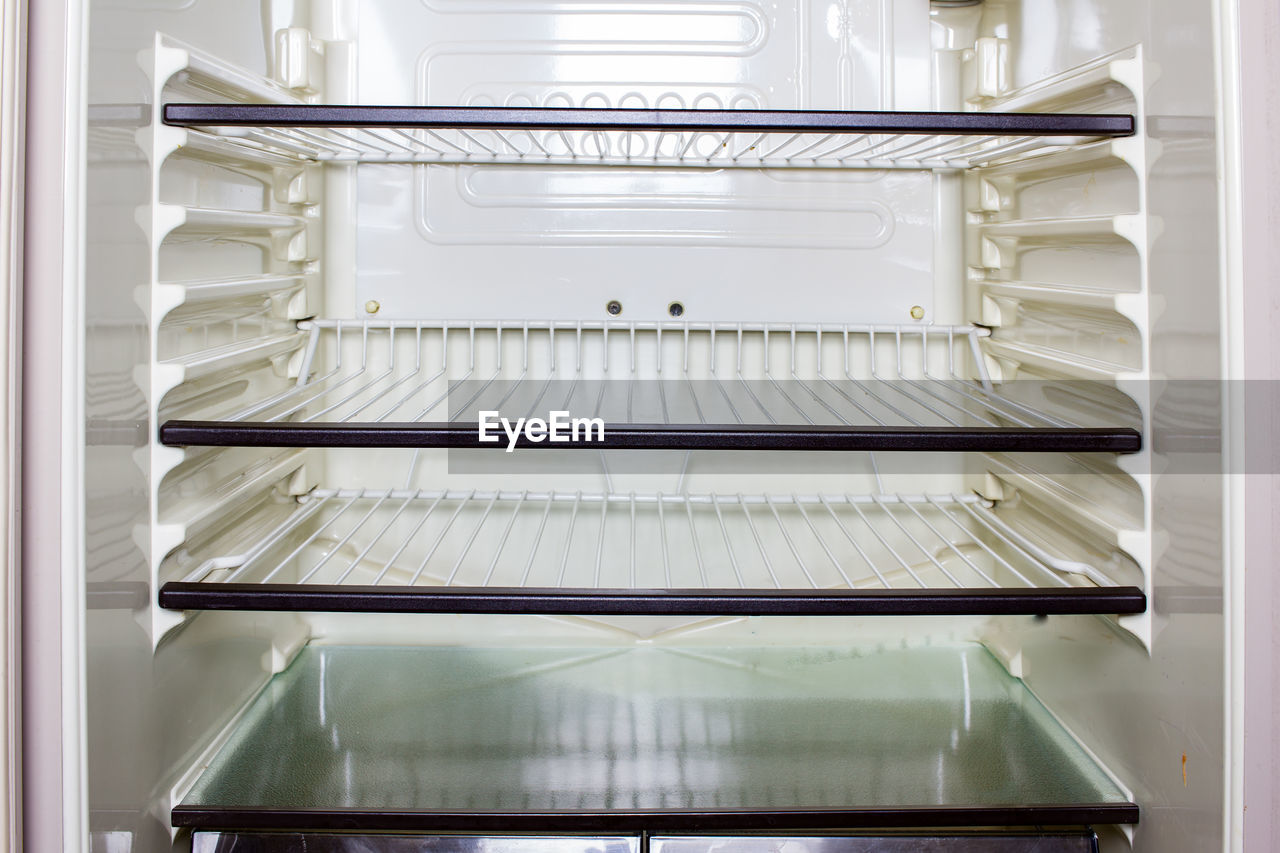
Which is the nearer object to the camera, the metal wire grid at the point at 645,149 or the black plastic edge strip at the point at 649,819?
the black plastic edge strip at the point at 649,819

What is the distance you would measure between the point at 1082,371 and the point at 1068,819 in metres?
0.55

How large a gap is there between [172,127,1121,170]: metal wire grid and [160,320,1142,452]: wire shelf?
0.89 feet

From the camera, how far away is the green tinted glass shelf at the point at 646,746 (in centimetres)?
112

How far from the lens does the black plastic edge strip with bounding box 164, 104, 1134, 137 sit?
3.47 feet

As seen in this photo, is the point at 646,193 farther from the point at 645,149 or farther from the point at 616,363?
the point at 616,363

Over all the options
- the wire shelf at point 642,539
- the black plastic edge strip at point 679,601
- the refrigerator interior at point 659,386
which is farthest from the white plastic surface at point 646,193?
the black plastic edge strip at point 679,601

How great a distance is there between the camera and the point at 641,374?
5.41ft

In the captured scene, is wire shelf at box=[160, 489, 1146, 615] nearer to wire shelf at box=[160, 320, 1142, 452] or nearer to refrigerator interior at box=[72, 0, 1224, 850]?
refrigerator interior at box=[72, 0, 1224, 850]

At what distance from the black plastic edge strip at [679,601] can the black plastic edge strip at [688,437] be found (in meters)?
0.16

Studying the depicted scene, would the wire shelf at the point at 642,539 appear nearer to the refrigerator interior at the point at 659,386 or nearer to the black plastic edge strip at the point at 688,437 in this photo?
the refrigerator interior at the point at 659,386

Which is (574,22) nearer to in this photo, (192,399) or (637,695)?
(192,399)

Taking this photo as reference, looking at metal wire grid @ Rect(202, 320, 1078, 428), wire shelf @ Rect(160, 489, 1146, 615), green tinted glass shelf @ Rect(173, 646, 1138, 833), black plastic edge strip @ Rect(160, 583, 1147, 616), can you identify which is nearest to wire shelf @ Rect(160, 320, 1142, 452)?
metal wire grid @ Rect(202, 320, 1078, 428)

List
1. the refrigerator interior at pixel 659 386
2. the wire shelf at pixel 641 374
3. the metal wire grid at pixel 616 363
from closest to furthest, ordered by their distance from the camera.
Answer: the refrigerator interior at pixel 659 386, the wire shelf at pixel 641 374, the metal wire grid at pixel 616 363

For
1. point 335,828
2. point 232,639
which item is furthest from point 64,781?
point 232,639
